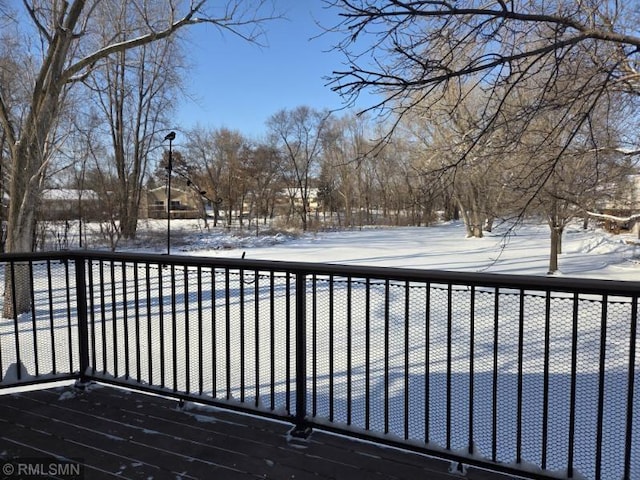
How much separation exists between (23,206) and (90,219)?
1359 centimetres

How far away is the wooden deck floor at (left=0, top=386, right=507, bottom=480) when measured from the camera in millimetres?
2096

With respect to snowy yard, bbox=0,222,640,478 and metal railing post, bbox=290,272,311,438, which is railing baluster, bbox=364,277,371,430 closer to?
snowy yard, bbox=0,222,640,478

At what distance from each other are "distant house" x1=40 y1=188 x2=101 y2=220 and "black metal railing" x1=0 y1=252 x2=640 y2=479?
1176cm

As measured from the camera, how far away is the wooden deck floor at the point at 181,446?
2.10m

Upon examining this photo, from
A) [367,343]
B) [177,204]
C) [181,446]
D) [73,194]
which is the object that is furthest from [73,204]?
[177,204]

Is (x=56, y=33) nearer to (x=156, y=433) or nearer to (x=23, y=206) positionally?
(x=23, y=206)

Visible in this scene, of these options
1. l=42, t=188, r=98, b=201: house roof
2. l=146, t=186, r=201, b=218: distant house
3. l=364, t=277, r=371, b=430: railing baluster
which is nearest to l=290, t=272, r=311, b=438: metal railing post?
l=364, t=277, r=371, b=430: railing baluster

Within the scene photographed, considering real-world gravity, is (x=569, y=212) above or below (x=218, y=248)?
above

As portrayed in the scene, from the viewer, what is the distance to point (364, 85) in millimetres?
3924

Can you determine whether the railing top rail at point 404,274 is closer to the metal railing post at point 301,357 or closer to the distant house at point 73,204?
the metal railing post at point 301,357

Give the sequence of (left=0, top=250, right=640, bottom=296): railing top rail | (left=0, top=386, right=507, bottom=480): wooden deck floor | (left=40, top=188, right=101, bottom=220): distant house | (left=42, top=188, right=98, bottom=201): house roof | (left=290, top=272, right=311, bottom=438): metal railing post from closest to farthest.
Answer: (left=0, top=250, right=640, bottom=296): railing top rail
(left=0, top=386, right=507, bottom=480): wooden deck floor
(left=290, top=272, right=311, bottom=438): metal railing post
(left=40, top=188, right=101, bottom=220): distant house
(left=42, top=188, right=98, bottom=201): house roof

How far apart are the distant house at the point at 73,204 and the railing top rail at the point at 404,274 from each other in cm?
1847

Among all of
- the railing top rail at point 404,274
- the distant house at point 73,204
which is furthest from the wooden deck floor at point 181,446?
the distant house at point 73,204

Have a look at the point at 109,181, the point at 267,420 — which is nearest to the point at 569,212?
the point at 267,420
